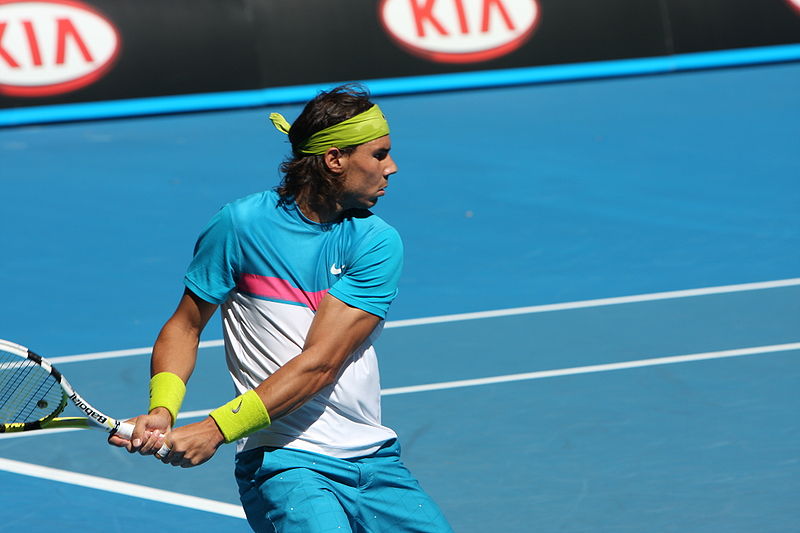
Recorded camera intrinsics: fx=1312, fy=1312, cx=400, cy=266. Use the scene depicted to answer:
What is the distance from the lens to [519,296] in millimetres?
9656

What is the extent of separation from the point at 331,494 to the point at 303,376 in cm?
Result: 43

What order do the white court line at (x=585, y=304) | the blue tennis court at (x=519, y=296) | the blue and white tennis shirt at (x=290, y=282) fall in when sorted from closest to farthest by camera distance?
1. the blue and white tennis shirt at (x=290, y=282)
2. the blue tennis court at (x=519, y=296)
3. the white court line at (x=585, y=304)

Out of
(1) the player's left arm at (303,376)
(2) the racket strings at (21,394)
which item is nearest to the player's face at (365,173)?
(1) the player's left arm at (303,376)

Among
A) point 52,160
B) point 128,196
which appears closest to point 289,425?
point 128,196

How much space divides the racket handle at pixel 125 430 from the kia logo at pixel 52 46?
10285mm

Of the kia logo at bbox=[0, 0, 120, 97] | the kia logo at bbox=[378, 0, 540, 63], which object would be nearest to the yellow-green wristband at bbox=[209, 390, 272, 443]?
the kia logo at bbox=[0, 0, 120, 97]

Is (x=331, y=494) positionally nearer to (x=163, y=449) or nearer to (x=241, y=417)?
(x=241, y=417)

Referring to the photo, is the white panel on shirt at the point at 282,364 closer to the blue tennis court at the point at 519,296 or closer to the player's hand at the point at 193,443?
the player's hand at the point at 193,443

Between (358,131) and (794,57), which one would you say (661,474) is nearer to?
(358,131)

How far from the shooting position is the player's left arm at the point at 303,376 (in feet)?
13.5

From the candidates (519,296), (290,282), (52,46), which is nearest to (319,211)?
(290,282)

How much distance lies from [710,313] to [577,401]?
1779 millimetres

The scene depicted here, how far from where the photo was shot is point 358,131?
4.35m

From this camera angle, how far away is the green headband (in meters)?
4.34
